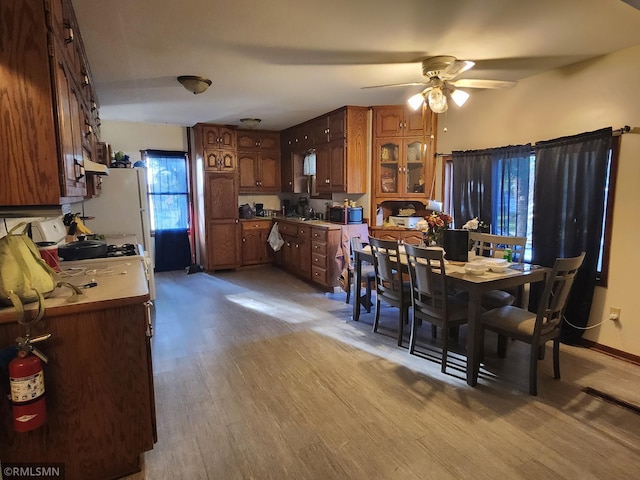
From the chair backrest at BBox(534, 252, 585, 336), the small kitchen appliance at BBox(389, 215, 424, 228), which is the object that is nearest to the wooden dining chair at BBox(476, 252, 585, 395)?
the chair backrest at BBox(534, 252, 585, 336)

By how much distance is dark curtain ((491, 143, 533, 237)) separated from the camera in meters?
3.69

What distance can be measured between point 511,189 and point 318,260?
256 centimetres

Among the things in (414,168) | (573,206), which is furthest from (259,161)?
(573,206)

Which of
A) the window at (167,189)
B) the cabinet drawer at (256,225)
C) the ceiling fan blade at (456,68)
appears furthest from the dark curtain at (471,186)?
the window at (167,189)

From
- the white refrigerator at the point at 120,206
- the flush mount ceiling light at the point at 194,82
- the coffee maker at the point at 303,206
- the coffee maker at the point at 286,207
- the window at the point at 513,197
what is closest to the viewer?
the flush mount ceiling light at the point at 194,82

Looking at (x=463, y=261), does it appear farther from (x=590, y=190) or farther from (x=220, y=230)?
(x=220, y=230)

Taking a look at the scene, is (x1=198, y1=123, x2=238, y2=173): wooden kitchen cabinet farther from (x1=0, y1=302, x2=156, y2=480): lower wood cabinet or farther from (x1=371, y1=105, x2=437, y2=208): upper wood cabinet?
(x1=0, y1=302, x2=156, y2=480): lower wood cabinet

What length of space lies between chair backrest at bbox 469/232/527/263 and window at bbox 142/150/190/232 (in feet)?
15.5

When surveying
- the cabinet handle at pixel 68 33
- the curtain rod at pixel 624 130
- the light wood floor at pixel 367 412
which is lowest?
the light wood floor at pixel 367 412

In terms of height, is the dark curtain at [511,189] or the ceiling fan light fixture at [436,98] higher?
the ceiling fan light fixture at [436,98]

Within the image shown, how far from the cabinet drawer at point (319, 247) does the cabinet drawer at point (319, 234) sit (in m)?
0.06

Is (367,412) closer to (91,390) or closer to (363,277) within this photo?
(91,390)

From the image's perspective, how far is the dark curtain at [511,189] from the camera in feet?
12.1

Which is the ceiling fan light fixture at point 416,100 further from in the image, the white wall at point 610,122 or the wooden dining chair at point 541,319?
the wooden dining chair at point 541,319
